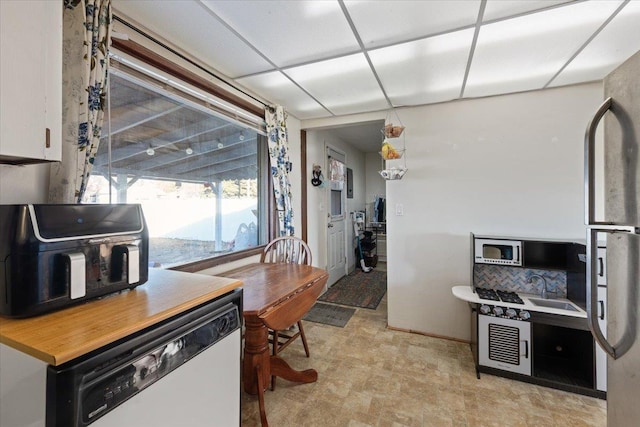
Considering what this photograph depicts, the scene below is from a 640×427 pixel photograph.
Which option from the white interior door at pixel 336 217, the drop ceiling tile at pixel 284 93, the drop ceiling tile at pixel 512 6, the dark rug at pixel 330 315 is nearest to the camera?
the drop ceiling tile at pixel 512 6

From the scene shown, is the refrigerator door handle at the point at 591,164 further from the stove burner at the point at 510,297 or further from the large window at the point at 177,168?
the large window at the point at 177,168

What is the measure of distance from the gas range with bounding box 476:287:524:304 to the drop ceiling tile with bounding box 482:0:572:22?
190 centimetres

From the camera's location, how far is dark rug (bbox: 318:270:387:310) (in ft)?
11.5

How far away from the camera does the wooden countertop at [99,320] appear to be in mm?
613

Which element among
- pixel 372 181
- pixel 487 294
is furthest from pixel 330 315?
pixel 372 181

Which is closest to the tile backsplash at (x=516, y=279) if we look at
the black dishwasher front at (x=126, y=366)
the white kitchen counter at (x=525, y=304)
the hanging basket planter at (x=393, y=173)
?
the white kitchen counter at (x=525, y=304)

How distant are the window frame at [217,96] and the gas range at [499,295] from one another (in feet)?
6.53

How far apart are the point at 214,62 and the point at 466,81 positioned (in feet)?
6.66

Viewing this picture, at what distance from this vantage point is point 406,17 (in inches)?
56.6

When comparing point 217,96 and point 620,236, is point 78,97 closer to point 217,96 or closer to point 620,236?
point 217,96

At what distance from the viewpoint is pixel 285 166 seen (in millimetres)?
2729

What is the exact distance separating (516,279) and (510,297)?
1.18 feet

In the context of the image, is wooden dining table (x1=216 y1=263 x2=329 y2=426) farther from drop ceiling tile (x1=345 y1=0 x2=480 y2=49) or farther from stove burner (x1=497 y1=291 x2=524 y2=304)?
drop ceiling tile (x1=345 y1=0 x2=480 y2=49)

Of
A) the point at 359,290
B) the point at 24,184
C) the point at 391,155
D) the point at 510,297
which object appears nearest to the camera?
the point at 24,184
